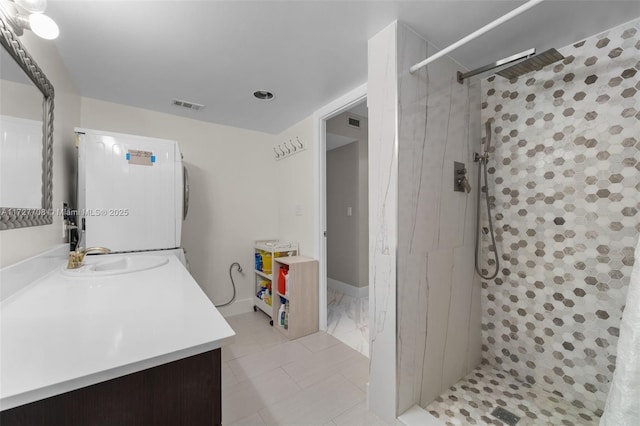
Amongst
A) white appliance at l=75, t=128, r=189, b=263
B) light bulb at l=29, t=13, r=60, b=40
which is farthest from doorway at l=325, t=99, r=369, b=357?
light bulb at l=29, t=13, r=60, b=40

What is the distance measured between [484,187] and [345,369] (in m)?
1.67

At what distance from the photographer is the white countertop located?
0.50m

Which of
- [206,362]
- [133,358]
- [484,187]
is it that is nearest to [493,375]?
[484,187]

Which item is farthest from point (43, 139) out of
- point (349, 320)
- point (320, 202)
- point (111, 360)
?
point (349, 320)

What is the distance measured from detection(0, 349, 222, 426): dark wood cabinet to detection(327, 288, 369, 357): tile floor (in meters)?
1.71

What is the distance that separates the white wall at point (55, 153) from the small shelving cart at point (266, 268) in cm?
158

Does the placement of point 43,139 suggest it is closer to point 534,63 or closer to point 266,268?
point 266,268

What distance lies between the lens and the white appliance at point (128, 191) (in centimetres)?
177

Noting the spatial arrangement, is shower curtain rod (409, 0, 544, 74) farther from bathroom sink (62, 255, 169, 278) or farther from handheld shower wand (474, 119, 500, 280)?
bathroom sink (62, 255, 169, 278)

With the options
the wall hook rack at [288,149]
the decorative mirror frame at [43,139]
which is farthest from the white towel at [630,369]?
the wall hook rack at [288,149]

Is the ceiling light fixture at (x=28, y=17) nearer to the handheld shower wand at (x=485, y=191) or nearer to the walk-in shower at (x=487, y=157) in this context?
the walk-in shower at (x=487, y=157)

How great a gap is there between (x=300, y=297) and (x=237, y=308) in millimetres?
968

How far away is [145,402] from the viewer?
23.9 inches

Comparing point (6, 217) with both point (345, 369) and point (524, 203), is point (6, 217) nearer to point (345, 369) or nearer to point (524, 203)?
point (345, 369)
